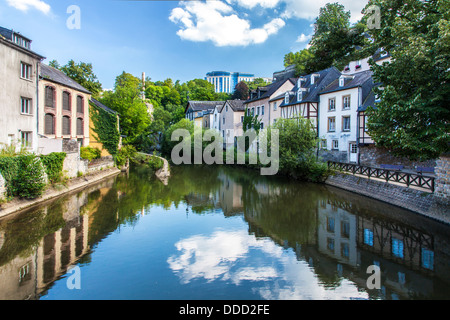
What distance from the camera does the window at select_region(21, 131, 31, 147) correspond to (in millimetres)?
20737

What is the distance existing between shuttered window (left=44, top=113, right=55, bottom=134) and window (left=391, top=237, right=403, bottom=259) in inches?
1028

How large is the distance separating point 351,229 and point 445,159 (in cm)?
510

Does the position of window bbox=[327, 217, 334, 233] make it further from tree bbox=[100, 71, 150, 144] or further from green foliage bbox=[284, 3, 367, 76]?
tree bbox=[100, 71, 150, 144]

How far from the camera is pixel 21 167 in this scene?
50.4ft

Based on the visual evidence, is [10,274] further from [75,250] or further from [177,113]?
[177,113]

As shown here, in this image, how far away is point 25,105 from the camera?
2080cm

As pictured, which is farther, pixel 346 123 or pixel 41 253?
pixel 346 123

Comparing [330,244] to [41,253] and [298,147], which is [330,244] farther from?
[298,147]

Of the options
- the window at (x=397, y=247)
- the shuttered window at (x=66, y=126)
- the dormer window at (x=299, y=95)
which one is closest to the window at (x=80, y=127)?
the shuttered window at (x=66, y=126)

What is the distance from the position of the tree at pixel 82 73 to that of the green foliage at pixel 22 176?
27.0 metres

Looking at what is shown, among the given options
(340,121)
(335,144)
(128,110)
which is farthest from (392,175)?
(128,110)

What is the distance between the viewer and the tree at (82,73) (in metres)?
39.4

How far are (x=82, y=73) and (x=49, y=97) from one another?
15335mm
